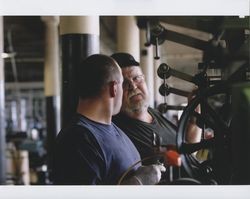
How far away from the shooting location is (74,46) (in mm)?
1799

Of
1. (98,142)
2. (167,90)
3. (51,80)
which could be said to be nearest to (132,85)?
(167,90)

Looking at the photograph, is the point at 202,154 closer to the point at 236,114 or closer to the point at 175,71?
the point at 236,114

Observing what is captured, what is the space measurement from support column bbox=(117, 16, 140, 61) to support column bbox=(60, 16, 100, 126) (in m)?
0.11

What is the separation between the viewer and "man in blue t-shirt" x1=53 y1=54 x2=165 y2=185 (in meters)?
1.64

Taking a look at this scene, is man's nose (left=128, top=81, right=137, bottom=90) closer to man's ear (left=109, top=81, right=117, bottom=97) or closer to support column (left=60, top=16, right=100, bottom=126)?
man's ear (left=109, top=81, right=117, bottom=97)

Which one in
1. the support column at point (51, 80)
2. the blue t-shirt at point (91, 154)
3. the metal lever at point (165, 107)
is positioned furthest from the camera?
the support column at point (51, 80)

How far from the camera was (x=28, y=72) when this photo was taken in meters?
9.39

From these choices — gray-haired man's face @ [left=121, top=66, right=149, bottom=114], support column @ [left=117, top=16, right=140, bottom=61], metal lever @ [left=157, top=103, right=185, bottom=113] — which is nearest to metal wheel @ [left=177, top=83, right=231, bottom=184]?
metal lever @ [left=157, top=103, right=185, bottom=113]

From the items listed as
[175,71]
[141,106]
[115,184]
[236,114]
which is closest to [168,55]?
[175,71]

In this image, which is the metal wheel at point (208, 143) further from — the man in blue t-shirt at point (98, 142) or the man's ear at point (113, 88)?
the man's ear at point (113, 88)

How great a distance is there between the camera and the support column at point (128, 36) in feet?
5.93

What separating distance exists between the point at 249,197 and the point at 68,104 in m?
0.72

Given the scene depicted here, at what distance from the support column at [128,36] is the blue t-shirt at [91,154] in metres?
0.32

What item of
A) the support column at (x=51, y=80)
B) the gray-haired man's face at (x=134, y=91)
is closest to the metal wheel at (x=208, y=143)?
the gray-haired man's face at (x=134, y=91)
